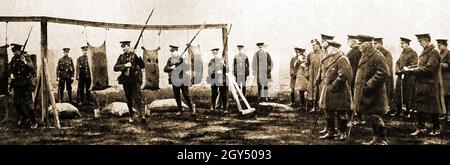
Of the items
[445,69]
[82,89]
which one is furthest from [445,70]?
[82,89]

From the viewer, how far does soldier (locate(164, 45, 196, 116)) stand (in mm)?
7586

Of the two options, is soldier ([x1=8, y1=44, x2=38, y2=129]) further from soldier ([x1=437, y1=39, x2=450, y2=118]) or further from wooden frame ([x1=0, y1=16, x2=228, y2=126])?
soldier ([x1=437, y1=39, x2=450, y2=118])

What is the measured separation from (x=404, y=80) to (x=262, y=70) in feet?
7.47

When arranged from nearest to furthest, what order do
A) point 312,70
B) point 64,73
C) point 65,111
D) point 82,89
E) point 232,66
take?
point 65,111 → point 312,70 → point 232,66 → point 64,73 → point 82,89

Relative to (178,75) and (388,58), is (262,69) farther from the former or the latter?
(388,58)

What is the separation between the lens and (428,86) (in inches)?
236

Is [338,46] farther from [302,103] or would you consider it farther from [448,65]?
[302,103]

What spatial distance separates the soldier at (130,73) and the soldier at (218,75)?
1.27 m

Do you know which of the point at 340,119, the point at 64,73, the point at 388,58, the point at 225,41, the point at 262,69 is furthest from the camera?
the point at 64,73

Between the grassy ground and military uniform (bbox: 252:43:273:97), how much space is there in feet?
2.59

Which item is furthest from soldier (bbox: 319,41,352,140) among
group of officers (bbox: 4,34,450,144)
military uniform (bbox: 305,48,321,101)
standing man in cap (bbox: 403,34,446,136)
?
military uniform (bbox: 305,48,321,101)

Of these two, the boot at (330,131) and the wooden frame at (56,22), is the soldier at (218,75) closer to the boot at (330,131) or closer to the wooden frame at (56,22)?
the wooden frame at (56,22)

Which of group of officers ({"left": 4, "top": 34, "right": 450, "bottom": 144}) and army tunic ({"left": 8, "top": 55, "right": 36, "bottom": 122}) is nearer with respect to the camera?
group of officers ({"left": 4, "top": 34, "right": 450, "bottom": 144})

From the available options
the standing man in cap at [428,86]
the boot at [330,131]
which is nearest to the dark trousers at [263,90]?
the boot at [330,131]
